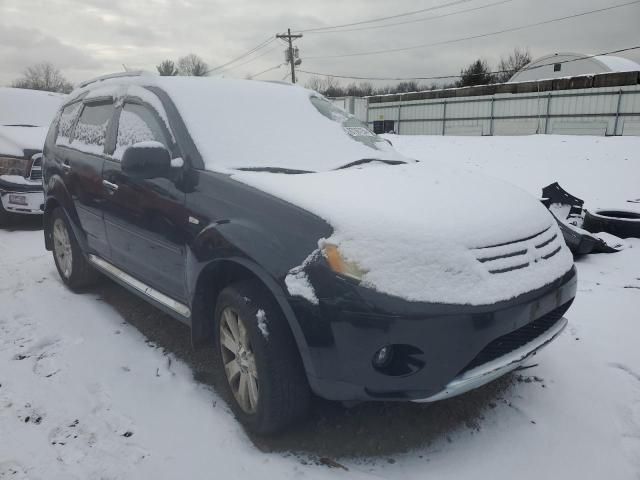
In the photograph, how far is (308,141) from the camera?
130 inches

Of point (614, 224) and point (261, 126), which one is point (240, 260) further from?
point (614, 224)

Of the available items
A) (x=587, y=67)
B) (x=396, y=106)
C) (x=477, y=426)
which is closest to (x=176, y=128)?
(x=477, y=426)

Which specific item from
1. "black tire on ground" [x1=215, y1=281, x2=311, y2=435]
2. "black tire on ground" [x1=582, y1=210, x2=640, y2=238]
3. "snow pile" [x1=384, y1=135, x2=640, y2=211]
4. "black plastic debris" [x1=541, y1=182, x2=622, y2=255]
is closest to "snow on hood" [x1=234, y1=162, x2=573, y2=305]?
"black tire on ground" [x1=215, y1=281, x2=311, y2=435]

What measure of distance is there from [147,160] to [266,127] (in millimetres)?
858

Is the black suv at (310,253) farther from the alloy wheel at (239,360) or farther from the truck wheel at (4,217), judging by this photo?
the truck wheel at (4,217)

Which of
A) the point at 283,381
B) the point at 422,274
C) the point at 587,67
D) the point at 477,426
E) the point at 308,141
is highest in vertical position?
the point at 587,67

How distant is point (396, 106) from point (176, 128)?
2524 cm

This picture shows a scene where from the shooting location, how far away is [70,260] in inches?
178

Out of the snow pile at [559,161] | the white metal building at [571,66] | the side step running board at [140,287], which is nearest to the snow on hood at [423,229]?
the side step running board at [140,287]

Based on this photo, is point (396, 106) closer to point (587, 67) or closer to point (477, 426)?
point (587, 67)

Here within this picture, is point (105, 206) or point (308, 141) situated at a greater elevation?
point (308, 141)

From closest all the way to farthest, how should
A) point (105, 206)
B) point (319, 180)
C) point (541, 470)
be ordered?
point (541, 470)
point (319, 180)
point (105, 206)

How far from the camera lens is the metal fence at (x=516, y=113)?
18.6 m

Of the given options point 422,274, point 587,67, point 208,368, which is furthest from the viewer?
point 587,67
